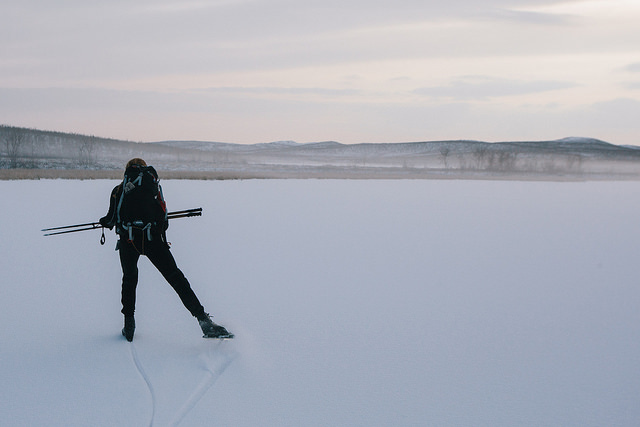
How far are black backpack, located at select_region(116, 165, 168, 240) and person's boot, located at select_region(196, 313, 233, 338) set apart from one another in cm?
86

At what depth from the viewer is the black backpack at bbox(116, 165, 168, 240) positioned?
4.23 metres

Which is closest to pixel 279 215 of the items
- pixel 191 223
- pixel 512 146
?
pixel 191 223

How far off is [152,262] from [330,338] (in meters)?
1.66

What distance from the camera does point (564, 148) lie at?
185750 mm

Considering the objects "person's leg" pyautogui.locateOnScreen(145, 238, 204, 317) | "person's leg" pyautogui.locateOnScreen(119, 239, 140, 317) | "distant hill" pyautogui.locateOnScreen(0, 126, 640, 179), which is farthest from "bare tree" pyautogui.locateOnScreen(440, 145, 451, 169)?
"person's leg" pyautogui.locateOnScreen(119, 239, 140, 317)

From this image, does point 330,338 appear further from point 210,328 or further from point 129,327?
point 129,327

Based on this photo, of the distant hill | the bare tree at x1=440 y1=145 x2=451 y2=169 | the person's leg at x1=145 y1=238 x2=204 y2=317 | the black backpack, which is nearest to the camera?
the black backpack

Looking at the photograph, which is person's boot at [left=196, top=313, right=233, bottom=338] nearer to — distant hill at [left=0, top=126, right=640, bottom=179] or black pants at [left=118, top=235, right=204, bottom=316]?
black pants at [left=118, top=235, right=204, bottom=316]

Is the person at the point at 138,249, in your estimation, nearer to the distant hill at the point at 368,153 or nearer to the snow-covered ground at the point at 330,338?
the snow-covered ground at the point at 330,338

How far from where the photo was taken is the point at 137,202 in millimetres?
4258

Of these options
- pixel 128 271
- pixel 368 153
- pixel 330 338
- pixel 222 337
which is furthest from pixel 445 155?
pixel 128 271

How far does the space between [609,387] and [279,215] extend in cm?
1209

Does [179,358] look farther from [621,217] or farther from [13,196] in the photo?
[13,196]

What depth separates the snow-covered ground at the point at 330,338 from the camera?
3525 mm
